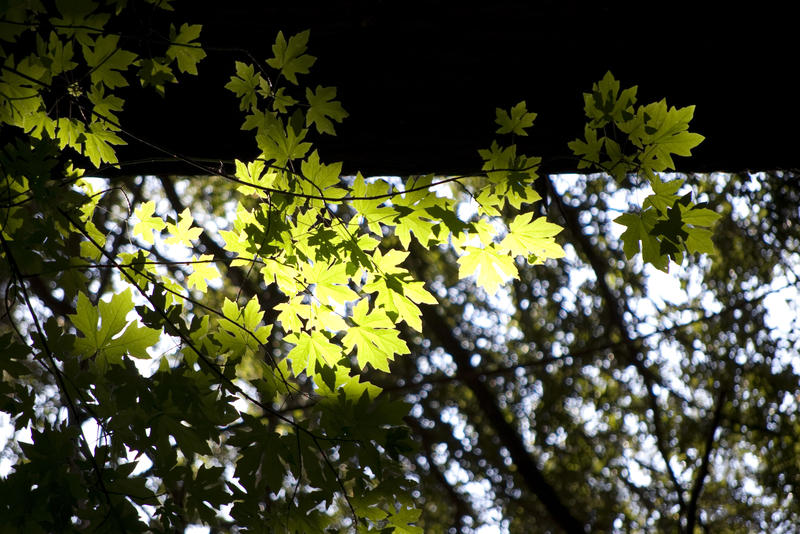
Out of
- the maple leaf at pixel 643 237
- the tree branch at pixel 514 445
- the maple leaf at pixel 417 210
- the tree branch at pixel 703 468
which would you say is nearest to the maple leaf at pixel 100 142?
the maple leaf at pixel 417 210

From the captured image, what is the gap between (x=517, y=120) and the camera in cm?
157

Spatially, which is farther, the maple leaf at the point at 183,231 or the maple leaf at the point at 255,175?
the maple leaf at the point at 183,231

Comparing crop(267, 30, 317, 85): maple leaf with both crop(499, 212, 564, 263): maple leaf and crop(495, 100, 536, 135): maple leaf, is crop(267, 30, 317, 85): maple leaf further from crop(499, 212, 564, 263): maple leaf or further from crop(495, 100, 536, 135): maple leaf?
crop(499, 212, 564, 263): maple leaf

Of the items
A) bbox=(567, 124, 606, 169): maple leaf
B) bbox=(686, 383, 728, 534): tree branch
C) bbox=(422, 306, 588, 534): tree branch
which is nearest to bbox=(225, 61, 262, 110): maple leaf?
bbox=(567, 124, 606, 169): maple leaf

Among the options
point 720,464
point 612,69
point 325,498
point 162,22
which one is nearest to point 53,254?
point 162,22

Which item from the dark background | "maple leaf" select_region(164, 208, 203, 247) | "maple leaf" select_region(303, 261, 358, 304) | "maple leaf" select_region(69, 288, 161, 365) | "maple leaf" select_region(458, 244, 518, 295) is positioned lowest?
"maple leaf" select_region(69, 288, 161, 365)

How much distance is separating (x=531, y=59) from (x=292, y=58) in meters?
0.65

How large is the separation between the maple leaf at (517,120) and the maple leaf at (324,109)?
1.30ft

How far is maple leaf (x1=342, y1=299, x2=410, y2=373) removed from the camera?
5.25 feet

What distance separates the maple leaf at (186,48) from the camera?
1.51 metres

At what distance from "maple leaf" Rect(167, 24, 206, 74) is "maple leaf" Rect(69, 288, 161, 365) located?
59 cm

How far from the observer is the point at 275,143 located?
63.4 inches

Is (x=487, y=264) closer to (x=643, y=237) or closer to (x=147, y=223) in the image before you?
(x=643, y=237)

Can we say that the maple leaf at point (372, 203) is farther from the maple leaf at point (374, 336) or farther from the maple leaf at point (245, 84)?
the maple leaf at point (245, 84)
